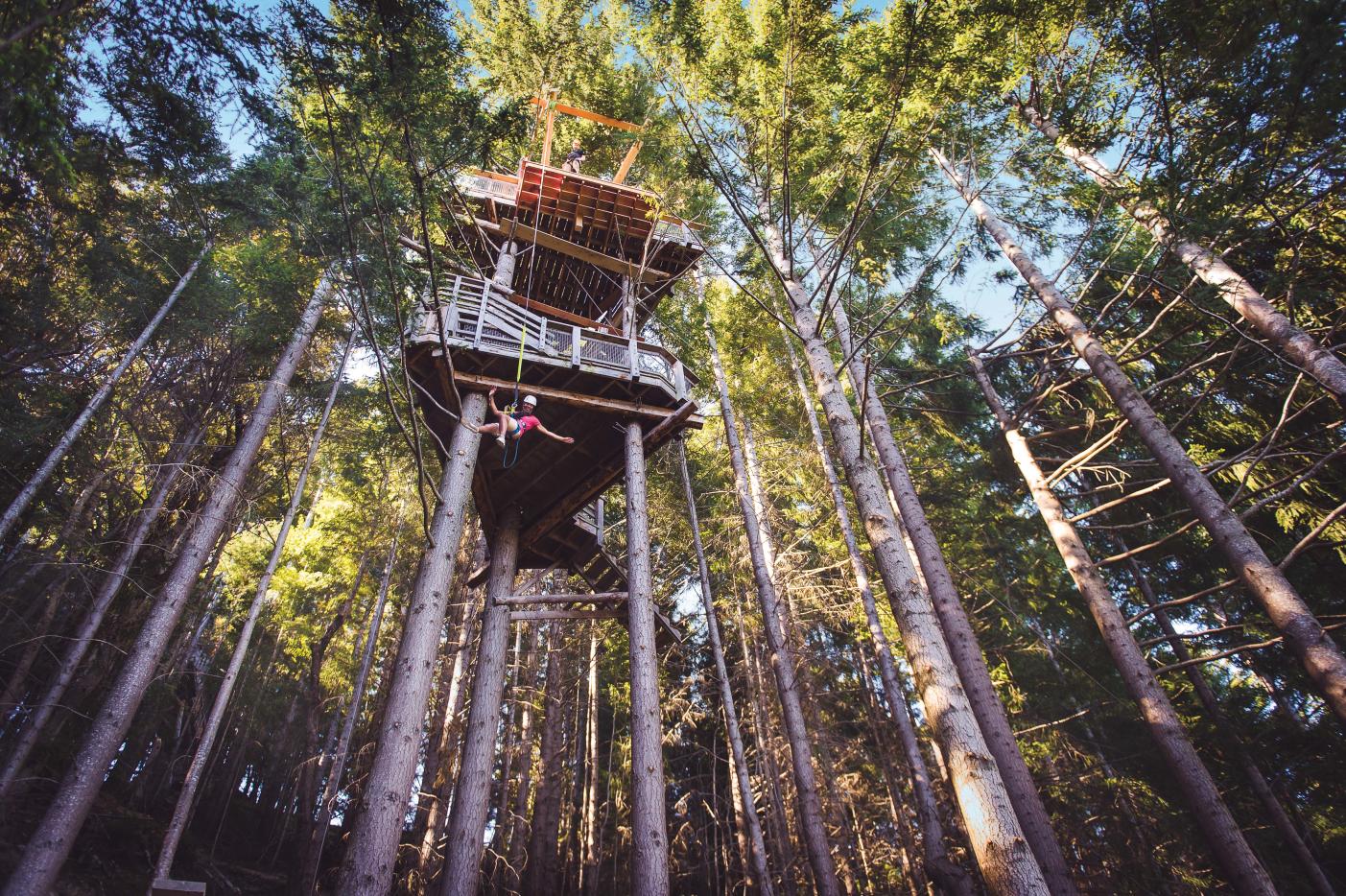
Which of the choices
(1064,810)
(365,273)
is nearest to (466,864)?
(365,273)

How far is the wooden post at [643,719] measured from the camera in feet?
16.0

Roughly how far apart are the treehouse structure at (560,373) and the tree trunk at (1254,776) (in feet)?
26.8

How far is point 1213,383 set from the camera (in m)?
6.51

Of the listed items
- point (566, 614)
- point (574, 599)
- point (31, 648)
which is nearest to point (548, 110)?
point (574, 599)

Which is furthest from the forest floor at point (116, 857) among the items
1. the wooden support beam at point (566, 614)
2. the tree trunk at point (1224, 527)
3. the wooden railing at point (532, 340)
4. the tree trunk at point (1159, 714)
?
the tree trunk at point (1224, 527)

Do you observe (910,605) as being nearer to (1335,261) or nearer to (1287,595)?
(1287,595)

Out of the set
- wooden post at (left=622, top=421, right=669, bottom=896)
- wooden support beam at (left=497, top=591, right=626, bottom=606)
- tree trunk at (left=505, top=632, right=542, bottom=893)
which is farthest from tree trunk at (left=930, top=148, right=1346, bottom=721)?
tree trunk at (left=505, top=632, right=542, bottom=893)

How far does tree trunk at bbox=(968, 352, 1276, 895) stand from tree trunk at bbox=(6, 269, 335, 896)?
997 cm

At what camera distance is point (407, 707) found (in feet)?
16.3

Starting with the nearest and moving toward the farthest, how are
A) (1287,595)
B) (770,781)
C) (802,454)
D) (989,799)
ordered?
(989,799) < (1287,595) < (770,781) < (802,454)

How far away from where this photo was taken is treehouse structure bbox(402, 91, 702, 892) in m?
7.23

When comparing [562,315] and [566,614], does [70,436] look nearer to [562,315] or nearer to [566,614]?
[566,614]

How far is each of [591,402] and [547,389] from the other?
680 millimetres

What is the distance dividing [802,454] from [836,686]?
7.04 meters
